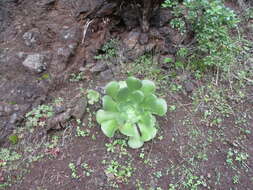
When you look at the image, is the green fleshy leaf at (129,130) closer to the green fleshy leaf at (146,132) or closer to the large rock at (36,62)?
the green fleshy leaf at (146,132)

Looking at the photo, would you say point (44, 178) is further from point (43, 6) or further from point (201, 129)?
point (43, 6)

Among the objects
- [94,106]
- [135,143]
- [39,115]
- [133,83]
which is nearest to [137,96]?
[133,83]

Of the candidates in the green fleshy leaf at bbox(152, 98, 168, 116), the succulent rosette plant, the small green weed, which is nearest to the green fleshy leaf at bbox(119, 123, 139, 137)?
the succulent rosette plant

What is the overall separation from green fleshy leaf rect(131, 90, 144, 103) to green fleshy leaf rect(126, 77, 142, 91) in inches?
1.7

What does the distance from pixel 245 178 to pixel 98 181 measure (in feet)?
3.46

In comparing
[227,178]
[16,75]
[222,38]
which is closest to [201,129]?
[227,178]

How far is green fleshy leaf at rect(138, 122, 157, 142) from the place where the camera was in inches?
55.1

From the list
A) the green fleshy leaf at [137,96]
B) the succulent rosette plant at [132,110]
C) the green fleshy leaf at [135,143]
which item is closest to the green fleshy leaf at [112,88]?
the succulent rosette plant at [132,110]

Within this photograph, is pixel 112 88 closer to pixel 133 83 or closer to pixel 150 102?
pixel 133 83

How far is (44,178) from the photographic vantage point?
139cm

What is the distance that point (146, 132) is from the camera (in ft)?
4.64

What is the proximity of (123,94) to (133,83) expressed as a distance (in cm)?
12

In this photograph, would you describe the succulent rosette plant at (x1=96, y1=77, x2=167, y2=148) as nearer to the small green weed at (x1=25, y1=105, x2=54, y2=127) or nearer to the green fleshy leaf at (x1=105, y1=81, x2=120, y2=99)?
the green fleshy leaf at (x1=105, y1=81, x2=120, y2=99)

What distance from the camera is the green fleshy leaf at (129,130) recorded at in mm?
1396
